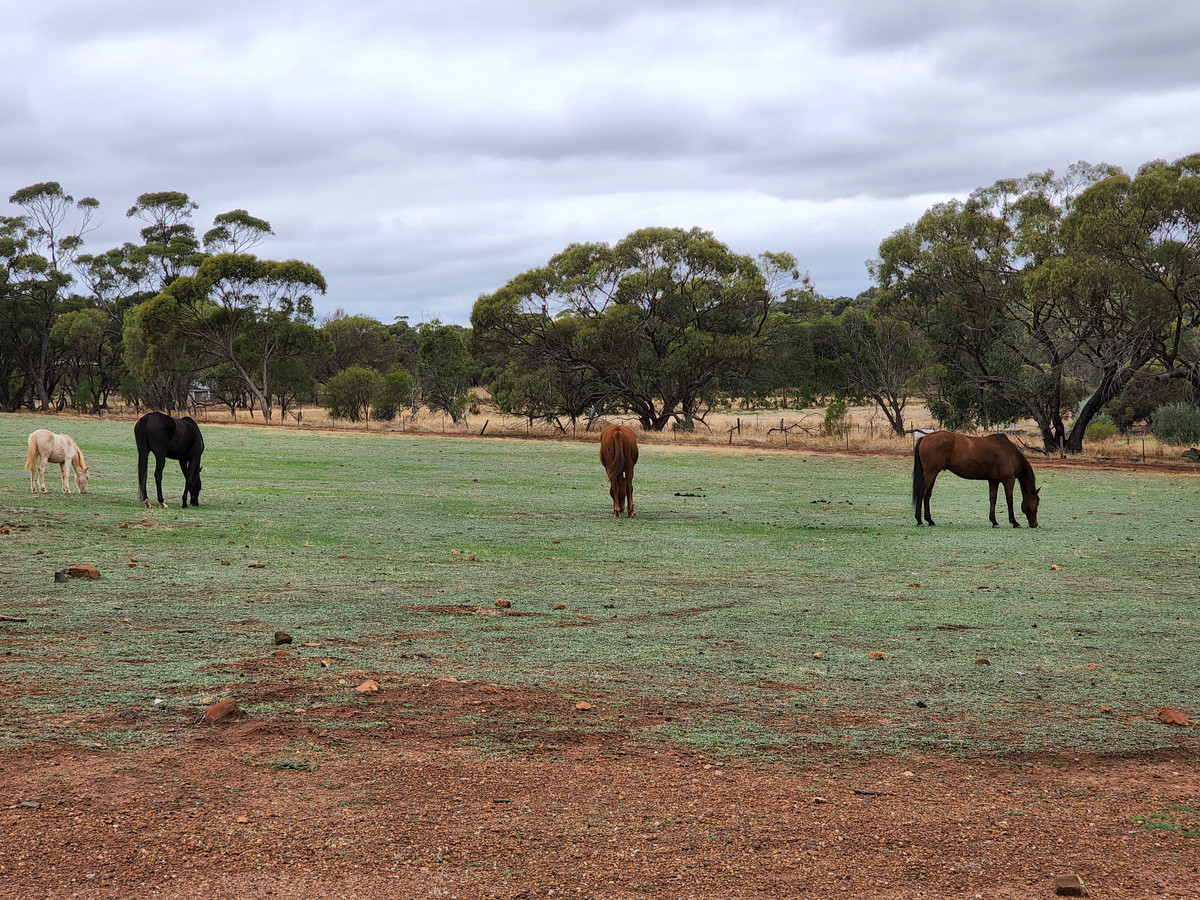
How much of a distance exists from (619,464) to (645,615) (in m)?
8.85

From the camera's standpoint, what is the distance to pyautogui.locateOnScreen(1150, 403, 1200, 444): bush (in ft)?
124

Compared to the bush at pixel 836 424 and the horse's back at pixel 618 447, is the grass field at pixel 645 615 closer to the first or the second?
the horse's back at pixel 618 447

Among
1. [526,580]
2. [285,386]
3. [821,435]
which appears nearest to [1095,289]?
[821,435]

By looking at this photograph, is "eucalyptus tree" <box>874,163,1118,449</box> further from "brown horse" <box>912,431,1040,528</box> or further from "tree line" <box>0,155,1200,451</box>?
"brown horse" <box>912,431,1040,528</box>

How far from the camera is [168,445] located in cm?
1586

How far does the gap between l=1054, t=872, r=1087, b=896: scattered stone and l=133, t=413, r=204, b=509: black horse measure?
1437cm

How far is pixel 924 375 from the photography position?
48.5 metres

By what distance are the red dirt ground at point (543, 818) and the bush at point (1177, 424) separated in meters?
37.9

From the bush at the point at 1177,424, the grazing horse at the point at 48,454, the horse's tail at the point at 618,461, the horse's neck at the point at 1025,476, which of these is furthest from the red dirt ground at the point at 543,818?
the bush at the point at 1177,424

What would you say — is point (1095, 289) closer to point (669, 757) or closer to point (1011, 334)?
point (1011, 334)

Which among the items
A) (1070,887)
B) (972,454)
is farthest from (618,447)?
(1070,887)

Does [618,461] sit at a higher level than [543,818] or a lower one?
higher

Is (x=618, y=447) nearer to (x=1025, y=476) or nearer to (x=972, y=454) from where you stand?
(x=972, y=454)

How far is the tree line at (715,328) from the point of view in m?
34.3
